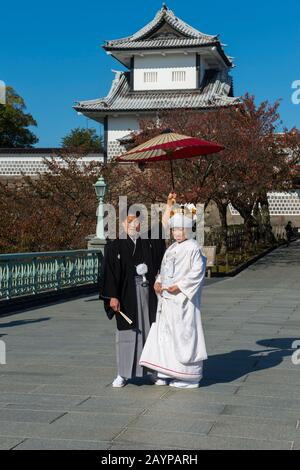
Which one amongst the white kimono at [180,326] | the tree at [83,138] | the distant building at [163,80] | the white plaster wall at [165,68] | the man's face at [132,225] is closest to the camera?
the white kimono at [180,326]

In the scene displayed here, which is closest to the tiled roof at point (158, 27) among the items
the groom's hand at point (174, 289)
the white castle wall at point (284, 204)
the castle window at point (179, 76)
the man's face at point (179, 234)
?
the castle window at point (179, 76)

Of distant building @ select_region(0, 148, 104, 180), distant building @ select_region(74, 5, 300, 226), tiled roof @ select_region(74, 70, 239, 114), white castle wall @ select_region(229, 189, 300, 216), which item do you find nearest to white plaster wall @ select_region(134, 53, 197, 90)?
distant building @ select_region(74, 5, 300, 226)

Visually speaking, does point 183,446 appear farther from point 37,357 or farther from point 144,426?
point 37,357

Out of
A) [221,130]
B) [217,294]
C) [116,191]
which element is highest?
[221,130]

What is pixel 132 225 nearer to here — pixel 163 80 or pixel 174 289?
pixel 174 289

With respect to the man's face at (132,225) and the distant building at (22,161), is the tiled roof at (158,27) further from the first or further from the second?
the man's face at (132,225)

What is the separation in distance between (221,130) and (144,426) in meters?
24.5

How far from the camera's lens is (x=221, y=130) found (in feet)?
95.5

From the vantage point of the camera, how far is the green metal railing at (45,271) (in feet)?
46.8

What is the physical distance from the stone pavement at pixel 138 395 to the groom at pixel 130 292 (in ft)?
1.04

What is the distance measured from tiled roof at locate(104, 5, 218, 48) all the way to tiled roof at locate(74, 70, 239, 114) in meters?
2.65

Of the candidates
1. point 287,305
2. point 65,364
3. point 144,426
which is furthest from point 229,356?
point 287,305

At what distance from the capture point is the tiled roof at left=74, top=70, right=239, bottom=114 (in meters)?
42.2

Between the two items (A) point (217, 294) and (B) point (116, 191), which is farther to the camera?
(B) point (116, 191)
